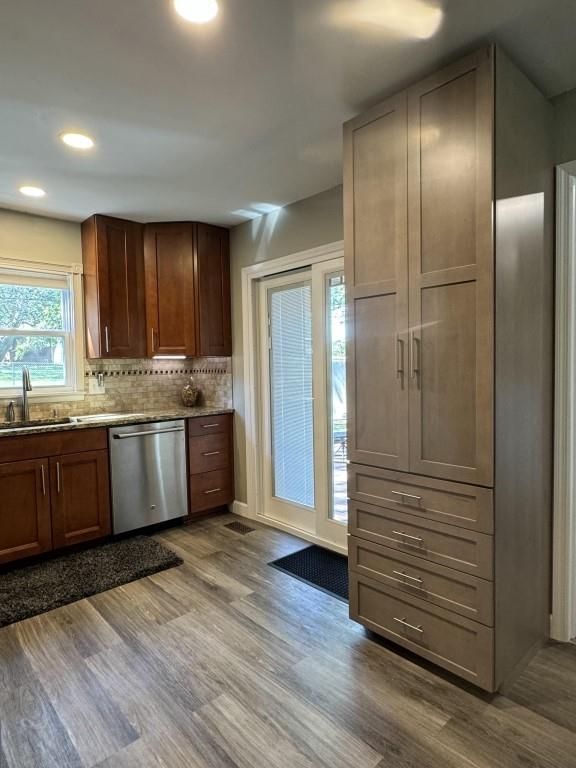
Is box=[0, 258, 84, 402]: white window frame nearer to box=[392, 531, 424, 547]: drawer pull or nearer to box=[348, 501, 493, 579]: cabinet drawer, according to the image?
box=[348, 501, 493, 579]: cabinet drawer

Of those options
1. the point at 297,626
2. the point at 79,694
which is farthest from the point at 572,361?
the point at 79,694

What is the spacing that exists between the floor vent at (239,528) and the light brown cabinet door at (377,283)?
5.69ft

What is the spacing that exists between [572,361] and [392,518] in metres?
1.10

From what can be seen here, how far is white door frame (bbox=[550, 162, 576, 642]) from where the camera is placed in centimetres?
203

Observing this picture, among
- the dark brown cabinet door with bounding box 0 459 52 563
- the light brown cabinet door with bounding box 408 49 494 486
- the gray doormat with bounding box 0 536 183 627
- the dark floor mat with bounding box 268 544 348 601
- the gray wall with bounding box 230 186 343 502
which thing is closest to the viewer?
the light brown cabinet door with bounding box 408 49 494 486

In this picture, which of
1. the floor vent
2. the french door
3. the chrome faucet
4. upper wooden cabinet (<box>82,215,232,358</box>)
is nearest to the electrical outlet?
upper wooden cabinet (<box>82,215,232,358</box>)

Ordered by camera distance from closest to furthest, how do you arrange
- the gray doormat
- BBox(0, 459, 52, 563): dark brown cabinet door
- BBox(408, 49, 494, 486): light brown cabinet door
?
1. BBox(408, 49, 494, 486): light brown cabinet door
2. the gray doormat
3. BBox(0, 459, 52, 563): dark brown cabinet door

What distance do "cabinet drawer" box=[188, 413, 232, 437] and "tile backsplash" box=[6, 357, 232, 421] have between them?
0.16 m

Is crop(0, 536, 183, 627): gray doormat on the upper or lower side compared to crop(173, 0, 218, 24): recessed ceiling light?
lower

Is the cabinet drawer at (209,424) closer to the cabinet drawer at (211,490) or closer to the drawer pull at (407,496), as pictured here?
the cabinet drawer at (211,490)

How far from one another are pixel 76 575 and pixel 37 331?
1.87 m

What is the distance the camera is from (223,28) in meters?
1.56

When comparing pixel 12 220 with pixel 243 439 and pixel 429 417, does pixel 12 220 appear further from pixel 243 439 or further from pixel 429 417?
pixel 429 417

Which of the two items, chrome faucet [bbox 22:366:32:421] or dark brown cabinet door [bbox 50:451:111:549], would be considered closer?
dark brown cabinet door [bbox 50:451:111:549]
